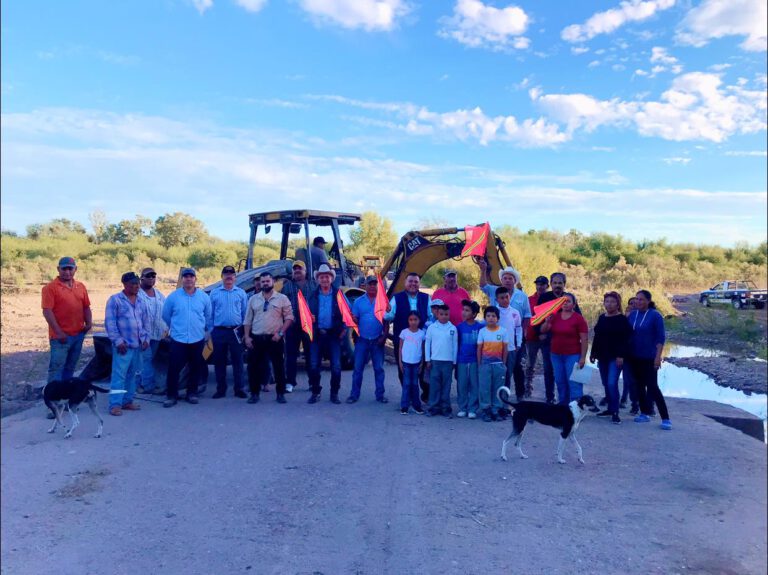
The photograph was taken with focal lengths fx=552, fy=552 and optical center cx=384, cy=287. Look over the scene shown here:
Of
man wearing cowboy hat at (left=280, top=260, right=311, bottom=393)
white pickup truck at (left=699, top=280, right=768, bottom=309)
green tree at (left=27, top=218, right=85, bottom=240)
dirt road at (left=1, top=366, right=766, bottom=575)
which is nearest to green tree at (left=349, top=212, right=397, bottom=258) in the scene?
white pickup truck at (left=699, top=280, right=768, bottom=309)

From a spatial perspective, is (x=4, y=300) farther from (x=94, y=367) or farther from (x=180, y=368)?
(x=180, y=368)

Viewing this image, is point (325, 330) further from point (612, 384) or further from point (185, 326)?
point (612, 384)

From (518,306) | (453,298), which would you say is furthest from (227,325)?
(518,306)

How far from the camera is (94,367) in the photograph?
8633 millimetres

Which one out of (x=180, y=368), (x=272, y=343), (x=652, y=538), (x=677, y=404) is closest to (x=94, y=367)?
(x=180, y=368)

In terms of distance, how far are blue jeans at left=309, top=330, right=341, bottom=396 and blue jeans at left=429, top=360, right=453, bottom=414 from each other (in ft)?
4.90

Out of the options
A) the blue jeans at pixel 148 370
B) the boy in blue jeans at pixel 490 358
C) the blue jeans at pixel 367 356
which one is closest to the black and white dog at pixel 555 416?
the boy in blue jeans at pixel 490 358

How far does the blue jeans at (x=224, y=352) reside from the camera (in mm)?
8375

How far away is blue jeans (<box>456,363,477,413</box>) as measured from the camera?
7.54 meters

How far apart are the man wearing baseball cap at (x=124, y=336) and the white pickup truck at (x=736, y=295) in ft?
75.3

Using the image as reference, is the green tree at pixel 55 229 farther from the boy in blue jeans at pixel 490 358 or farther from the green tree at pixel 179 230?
the boy in blue jeans at pixel 490 358

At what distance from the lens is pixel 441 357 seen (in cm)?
745

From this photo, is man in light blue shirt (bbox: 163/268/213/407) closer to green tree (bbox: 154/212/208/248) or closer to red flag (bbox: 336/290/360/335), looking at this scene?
red flag (bbox: 336/290/360/335)

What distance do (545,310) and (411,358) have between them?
2115 millimetres
